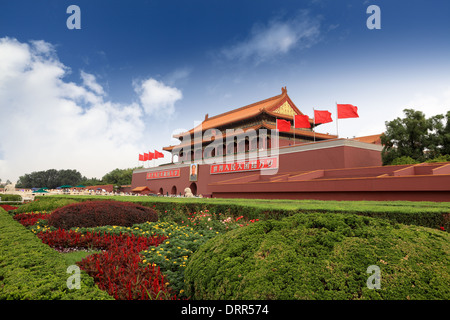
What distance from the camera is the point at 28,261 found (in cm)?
329

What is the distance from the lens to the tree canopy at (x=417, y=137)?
16156 millimetres

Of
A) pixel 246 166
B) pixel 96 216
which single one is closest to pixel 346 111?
pixel 246 166

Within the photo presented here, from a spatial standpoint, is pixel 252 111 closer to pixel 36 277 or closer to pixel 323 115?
pixel 323 115

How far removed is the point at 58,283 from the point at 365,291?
8.32 feet

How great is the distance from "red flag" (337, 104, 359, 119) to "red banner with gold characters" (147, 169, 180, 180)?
1789 centimetres

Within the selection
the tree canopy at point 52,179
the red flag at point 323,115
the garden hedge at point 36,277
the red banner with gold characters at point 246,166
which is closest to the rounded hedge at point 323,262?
the garden hedge at point 36,277

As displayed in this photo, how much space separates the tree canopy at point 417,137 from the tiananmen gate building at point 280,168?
1.53 meters

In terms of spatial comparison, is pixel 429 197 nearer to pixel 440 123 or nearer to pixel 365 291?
pixel 440 123

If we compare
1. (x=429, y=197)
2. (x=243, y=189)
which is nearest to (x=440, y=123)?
(x=429, y=197)

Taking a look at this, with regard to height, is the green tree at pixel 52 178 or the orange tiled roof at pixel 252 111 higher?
the orange tiled roof at pixel 252 111

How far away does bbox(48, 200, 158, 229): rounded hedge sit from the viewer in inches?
264
